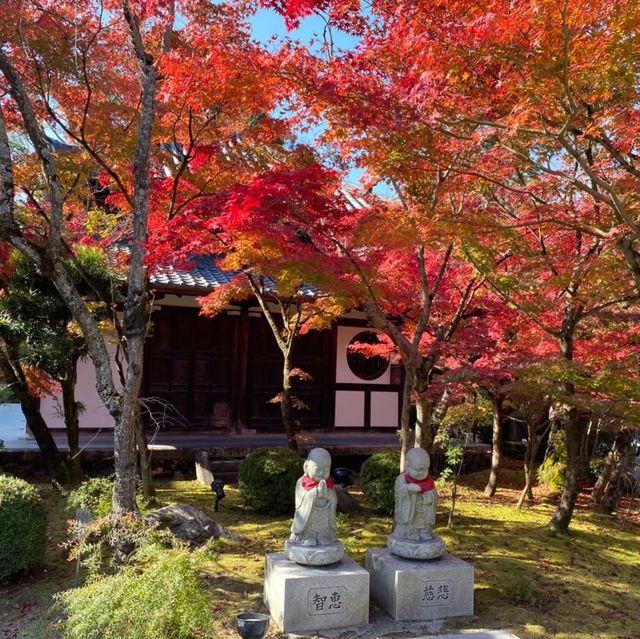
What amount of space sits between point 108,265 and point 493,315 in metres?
6.00

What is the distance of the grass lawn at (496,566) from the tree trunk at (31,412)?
0.37m

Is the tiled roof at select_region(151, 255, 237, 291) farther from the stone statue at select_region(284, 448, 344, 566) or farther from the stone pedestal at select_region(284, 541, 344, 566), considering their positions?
the stone pedestal at select_region(284, 541, 344, 566)

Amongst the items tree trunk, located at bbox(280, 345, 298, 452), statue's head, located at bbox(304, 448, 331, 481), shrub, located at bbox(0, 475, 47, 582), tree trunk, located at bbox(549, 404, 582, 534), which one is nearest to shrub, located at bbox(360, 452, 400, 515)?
tree trunk, located at bbox(280, 345, 298, 452)

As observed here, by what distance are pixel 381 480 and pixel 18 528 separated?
15.8 feet

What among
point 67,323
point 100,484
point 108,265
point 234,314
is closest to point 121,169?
point 108,265

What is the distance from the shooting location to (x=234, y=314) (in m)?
12.8

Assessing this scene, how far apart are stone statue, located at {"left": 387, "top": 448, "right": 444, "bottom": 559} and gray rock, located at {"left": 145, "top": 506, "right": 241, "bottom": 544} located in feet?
7.53

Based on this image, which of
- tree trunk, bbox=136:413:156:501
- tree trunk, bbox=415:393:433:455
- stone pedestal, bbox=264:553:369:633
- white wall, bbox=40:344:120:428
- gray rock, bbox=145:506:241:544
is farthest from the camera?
white wall, bbox=40:344:120:428

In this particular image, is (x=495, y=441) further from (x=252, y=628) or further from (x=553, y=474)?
(x=252, y=628)

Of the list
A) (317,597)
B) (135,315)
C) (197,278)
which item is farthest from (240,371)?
(317,597)

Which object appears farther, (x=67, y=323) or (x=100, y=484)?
(x=67, y=323)

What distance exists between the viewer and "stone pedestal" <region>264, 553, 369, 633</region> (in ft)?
16.1

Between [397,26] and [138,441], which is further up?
[397,26]

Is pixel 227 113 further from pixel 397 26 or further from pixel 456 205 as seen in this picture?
pixel 456 205
